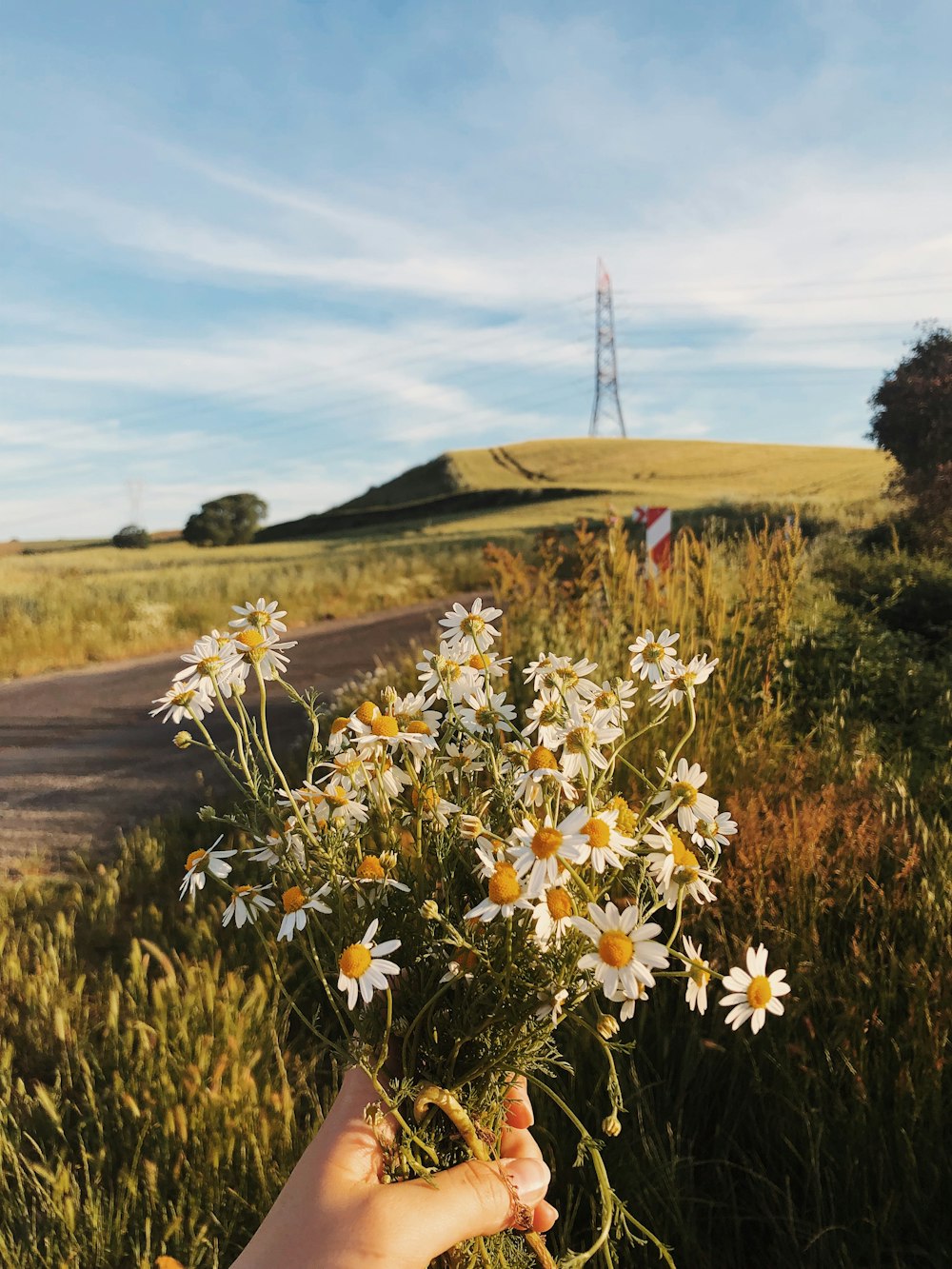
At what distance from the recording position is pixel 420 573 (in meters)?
16.2

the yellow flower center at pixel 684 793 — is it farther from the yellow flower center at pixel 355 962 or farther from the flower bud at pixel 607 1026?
the yellow flower center at pixel 355 962

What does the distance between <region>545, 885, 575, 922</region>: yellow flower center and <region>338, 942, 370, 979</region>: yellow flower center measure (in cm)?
22

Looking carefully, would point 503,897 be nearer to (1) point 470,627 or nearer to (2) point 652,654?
(1) point 470,627

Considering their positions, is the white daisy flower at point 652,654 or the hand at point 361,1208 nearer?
the hand at point 361,1208

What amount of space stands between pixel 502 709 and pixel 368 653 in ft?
25.2

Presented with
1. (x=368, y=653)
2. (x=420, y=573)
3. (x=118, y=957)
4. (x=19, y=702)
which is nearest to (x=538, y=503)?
(x=420, y=573)

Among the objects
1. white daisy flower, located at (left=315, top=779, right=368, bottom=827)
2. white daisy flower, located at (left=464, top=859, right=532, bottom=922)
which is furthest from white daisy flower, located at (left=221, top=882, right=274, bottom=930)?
white daisy flower, located at (left=464, top=859, right=532, bottom=922)

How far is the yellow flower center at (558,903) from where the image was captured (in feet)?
3.15

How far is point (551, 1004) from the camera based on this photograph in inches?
39.3

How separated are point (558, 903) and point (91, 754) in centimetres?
543

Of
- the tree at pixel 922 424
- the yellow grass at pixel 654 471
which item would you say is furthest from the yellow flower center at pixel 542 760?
the yellow grass at pixel 654 471

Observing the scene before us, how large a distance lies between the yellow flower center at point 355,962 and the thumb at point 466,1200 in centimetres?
29

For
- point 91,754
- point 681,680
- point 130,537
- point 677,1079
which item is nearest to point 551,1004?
point 681,680

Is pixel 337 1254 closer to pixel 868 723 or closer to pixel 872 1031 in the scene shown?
pixel 872 1031
